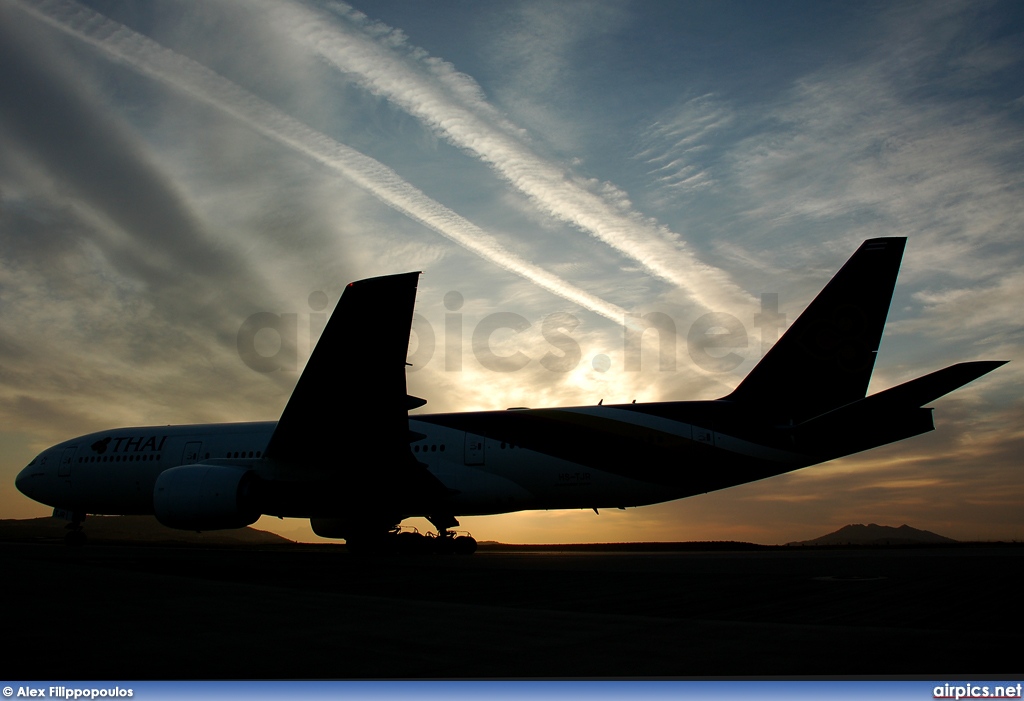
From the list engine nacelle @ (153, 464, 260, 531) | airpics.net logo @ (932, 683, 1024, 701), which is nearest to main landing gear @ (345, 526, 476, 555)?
engine nacelle @ (153, 464, 260, 531)

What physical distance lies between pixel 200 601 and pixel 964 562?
15.8 meters

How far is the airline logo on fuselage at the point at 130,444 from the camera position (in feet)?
86.4

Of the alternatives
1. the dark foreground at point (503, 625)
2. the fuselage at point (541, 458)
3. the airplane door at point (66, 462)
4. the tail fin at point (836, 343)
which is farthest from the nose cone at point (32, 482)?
the tail fin at point (836, 343)

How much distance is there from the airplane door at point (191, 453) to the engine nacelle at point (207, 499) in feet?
24.2

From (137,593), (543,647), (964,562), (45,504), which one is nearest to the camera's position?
(543,647)

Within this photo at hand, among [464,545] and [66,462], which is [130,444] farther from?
[464,545]

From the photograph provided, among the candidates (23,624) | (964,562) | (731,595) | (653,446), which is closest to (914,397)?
(964,562)

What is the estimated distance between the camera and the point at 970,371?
49.1 feet

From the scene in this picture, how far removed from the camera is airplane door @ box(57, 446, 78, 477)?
27.6 meters

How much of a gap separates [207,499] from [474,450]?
8.06 meters

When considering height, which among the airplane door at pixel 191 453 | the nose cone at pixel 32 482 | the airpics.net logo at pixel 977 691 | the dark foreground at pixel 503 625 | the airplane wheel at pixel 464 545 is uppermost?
the airplane door at pixel 191 453

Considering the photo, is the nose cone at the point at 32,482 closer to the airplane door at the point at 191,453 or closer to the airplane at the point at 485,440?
the airplane at the point at 485,440

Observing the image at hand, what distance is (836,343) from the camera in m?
20.9

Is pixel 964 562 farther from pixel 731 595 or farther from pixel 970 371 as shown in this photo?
pixel 731 595
